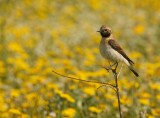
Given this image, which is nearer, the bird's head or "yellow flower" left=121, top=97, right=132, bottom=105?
the bird's head

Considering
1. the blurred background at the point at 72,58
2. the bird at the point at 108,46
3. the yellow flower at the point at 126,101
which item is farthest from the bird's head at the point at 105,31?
the yellow flower at the point at 126,101

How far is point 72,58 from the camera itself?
8969 millimetres

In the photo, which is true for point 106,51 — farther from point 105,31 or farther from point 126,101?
point 126,101

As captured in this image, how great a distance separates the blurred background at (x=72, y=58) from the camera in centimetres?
Answer: 563

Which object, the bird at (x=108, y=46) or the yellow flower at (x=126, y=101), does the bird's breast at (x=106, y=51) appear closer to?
the bird at (x=108, y=46)

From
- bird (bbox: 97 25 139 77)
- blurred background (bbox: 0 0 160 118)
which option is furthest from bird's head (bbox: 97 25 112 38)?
blurred background (bbox: 0 0 160 118)

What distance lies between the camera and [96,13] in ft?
48.0

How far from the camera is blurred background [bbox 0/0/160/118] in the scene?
563 centimetres

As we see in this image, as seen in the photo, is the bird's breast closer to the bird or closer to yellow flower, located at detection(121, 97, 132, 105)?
the bird

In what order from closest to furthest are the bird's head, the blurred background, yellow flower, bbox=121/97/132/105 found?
1. the bird's head
2. yellow flower, bbox=121/97/132/105
3. the blurred background

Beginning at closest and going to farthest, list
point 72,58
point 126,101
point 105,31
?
1. point 105,31
2. point 126,101
3. point 72,58

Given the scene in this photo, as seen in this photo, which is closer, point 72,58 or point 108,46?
point 108,46

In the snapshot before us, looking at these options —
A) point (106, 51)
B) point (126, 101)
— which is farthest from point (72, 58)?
point (106, 51)

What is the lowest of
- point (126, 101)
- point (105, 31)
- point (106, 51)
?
point (106, 51)
